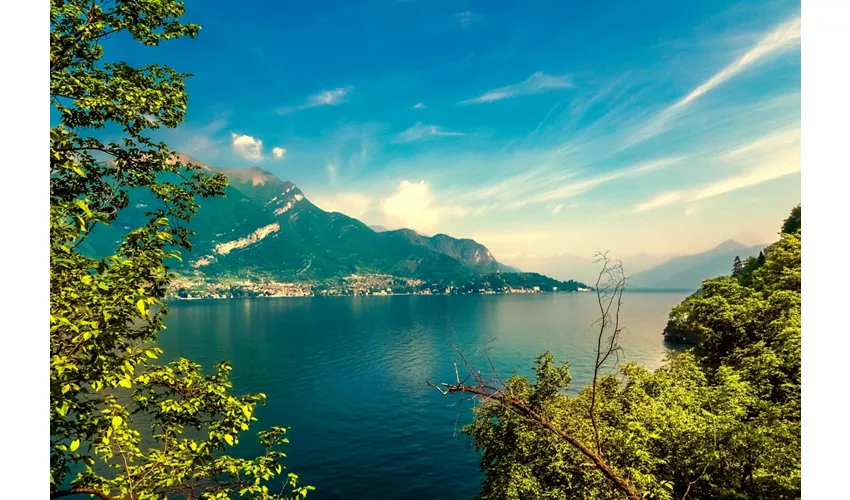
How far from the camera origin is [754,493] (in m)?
9.72

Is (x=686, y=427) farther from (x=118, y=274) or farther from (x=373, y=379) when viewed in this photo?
(x=373, y=379)

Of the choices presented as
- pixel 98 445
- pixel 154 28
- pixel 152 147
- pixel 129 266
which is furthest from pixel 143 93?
pixel 98 445

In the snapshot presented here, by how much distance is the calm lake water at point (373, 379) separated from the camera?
2573cm

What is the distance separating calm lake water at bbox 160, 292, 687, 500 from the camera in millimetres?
25734

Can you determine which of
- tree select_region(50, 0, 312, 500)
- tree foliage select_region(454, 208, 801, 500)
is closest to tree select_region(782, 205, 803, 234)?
tree foliage select_region(454, 208, 801, 500)

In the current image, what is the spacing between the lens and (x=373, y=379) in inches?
1937

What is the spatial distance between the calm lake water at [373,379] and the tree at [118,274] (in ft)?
13.3

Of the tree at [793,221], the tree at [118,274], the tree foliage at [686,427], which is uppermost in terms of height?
the tree at [793,221]

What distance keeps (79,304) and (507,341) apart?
246ft

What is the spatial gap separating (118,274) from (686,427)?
45.1 ft
